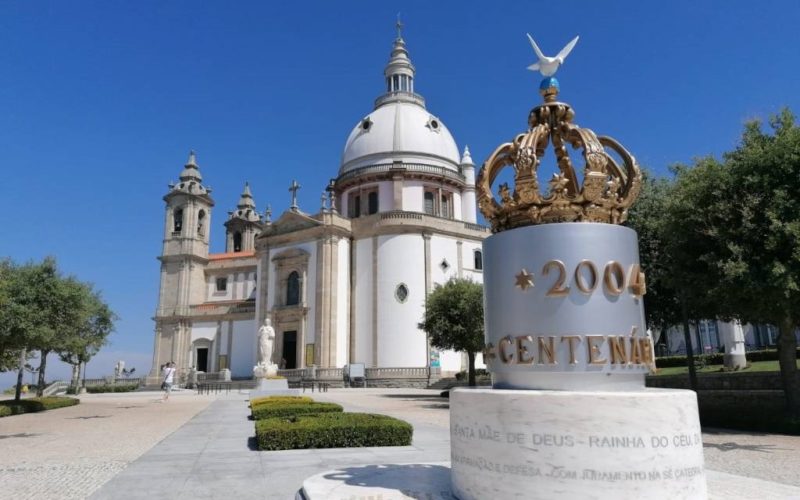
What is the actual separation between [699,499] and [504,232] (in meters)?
3.29

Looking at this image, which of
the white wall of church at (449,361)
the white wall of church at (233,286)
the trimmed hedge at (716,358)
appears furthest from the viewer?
the white wall of church at (233,286)

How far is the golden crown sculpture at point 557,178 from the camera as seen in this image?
6409 mm

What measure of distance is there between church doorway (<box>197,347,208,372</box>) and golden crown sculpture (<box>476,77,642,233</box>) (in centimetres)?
5216

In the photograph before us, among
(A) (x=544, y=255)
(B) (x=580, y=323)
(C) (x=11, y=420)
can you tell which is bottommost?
(C) (x=11, y=420)

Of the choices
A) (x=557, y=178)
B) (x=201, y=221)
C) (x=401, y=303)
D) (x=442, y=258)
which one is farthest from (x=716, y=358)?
(x=201, y=221)

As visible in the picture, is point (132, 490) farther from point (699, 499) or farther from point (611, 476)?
point (699, 499)

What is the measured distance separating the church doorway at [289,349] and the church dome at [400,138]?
1622 centimetres

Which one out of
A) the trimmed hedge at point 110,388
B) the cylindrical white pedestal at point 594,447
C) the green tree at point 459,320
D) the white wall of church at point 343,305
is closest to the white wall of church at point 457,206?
the white wall of church at point 343,305

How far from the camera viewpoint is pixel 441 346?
29.7m

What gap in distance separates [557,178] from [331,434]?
7.17 m

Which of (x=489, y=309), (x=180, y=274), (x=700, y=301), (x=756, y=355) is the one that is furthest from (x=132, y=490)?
(x=180, y=274)

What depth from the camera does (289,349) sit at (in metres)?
45.6

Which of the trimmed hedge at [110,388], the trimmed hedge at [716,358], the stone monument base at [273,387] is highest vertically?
the trimmed hedge at [716,358]

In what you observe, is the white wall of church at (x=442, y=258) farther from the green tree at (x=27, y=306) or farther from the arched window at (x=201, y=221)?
the green tree at (x=27, y=306)
